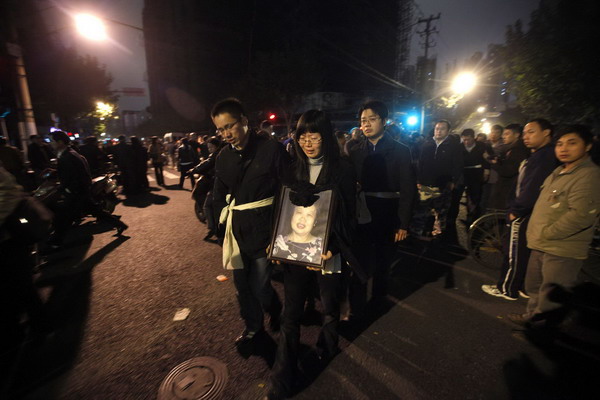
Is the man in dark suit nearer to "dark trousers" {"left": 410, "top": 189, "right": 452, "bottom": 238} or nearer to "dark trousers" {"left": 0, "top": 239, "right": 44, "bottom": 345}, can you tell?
"dark trousers" {"left": 0, "top": 239, "right": 44, "bottom": 345}

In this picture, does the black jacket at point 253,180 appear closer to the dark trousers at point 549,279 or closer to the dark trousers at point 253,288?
the dark trousers at point 253,288

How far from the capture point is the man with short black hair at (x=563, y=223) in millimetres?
2363

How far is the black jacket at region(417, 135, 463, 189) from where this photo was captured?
556 centimetres

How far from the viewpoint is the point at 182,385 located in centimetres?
234

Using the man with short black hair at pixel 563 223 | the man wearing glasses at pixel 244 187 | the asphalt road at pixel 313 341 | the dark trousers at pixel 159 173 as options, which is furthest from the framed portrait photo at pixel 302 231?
the dark trousers at pixel 159 173

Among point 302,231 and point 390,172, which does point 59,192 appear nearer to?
point 302,231

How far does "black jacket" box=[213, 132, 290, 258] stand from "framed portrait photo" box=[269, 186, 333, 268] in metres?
0.28

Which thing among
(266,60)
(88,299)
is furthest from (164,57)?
(88,299)

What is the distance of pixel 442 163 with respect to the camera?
566 cm

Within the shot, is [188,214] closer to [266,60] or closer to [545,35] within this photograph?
[545,35]

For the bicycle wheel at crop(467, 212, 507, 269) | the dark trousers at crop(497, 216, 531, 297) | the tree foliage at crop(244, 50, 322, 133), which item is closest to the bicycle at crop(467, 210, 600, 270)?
the bicycle wheel at crop(467, 212, 507, 269)

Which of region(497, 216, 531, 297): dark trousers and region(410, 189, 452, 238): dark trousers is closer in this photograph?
region(497, 216, 531, 297): dark trousers

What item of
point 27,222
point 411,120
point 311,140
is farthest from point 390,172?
point 411,120

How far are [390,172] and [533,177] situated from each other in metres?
1.60
